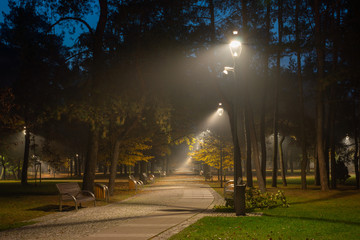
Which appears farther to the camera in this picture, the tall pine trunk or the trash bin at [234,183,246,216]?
the tall pine trunk

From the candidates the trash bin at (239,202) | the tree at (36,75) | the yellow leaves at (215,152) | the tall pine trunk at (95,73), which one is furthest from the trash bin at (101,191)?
the yellow leaves at (215,152)

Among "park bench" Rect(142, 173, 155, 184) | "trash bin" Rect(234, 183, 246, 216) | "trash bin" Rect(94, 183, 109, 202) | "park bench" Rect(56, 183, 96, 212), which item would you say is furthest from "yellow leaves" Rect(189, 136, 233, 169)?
"trash bin" Rect(234, 183, 246, 216)

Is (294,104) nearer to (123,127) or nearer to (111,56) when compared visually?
(123,127)

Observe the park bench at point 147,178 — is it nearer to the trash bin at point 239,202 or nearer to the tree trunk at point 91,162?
the tree trunk at point 91,162

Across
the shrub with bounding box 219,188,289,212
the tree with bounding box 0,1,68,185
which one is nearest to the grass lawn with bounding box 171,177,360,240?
the shrub with bounding box 219,188,289,212

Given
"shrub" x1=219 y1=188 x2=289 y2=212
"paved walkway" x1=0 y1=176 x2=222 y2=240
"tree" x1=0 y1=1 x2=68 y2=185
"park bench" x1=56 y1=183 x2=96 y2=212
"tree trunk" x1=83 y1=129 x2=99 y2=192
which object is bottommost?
"paved walkway" x1=0 y1=176 x2=222 y2=240

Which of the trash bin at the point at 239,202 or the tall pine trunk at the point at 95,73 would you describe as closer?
the trash bin at the point at 239,202

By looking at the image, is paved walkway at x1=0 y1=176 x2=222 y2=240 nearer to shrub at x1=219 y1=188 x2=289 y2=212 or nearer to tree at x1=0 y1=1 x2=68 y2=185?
shrub at x1=219 y1=188 x2=289 y2=212

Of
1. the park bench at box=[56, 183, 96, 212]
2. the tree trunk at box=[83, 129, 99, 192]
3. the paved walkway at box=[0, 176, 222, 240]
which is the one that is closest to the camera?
the paved walkway at box=[0, 176, 222, 240]

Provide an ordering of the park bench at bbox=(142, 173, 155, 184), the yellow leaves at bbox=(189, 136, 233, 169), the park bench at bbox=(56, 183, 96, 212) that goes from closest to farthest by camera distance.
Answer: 1. the park bench at bbox=(56, 183, 96, 212)
2. the yellow leaves at bbox=(189, 136, 233, 169)
3. the park bench at bbox=(142, 173, 155, 184)

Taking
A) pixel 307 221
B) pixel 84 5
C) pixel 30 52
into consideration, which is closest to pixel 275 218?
pixel 307 221

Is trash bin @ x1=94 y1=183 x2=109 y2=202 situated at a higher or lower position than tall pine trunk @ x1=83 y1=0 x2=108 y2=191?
lower

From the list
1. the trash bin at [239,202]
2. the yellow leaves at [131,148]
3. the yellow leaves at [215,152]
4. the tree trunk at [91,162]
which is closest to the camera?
the trash bin at [239,202]

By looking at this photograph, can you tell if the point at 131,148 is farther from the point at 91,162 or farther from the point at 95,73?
the point at 95,73
